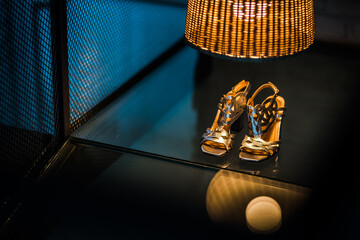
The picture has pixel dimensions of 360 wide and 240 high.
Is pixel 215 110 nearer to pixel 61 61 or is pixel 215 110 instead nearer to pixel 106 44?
pixel 106 44

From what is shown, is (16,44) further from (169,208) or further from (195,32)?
(169,208)

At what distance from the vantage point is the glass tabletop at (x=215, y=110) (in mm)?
1478

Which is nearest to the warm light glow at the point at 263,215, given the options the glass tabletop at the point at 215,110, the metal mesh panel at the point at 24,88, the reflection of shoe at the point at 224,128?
the glass tabletop at the point at 215,110

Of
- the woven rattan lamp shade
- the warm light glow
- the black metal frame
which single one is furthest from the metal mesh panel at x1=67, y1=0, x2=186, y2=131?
the warm light glow

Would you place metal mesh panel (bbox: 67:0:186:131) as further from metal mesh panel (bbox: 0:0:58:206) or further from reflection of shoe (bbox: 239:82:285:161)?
reflection of shoe (bbox: 239:82:285:161)

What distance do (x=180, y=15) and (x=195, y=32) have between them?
1295 millimetres

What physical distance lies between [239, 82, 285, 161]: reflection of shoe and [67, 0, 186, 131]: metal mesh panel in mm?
631

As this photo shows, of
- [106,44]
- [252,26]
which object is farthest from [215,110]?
[252,26]

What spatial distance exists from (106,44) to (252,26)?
732 millimetres

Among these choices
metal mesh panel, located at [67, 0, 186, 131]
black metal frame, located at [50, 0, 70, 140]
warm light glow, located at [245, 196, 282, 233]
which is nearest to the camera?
warm light glow, located at [245, 196, 282, 233]

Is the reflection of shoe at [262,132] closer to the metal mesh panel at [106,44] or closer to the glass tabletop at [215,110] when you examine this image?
→ the glass tabletop at [215,110]

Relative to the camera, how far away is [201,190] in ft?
4.35

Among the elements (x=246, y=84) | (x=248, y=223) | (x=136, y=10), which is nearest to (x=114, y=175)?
(x=248, y=223)

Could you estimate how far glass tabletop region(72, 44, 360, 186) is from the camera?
148 centimetres
